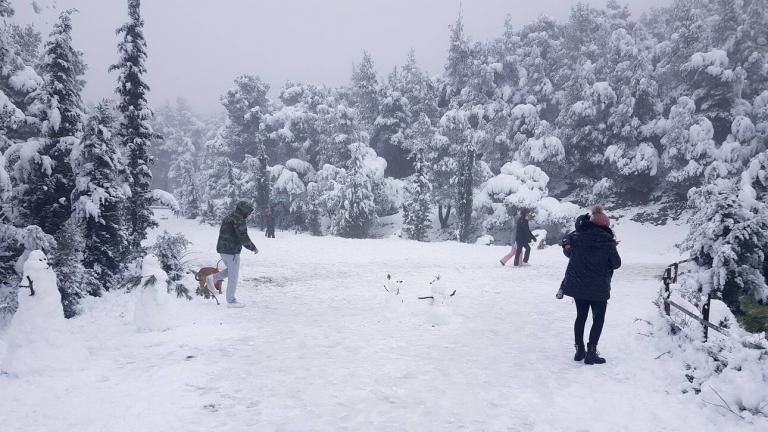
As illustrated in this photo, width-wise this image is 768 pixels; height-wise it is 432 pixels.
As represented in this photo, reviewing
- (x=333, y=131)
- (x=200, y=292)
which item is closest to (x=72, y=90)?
(x=200, y=292)

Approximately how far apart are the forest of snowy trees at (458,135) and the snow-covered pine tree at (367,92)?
19 centimetres

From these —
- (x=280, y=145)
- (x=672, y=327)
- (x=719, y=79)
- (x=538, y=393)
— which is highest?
(x=719, y=79)

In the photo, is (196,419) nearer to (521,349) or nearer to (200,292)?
(521,349)

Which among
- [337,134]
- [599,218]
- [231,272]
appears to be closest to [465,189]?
[337,134]

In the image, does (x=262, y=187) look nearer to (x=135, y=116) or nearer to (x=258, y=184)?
(x=258, y=184)

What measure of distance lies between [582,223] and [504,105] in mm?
35598

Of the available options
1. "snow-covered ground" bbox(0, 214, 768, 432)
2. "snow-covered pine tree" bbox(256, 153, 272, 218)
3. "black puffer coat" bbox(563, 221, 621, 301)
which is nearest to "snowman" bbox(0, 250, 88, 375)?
"snow-covered ground" bbox(0, 214, 768, 432)

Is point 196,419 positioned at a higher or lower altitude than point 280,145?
lower

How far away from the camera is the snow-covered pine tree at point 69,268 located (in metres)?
8.54

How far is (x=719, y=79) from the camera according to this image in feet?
102

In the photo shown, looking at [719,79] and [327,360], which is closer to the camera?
[327,360]

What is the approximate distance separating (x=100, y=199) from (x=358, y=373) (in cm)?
834

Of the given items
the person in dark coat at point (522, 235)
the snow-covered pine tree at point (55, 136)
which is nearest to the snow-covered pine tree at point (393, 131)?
the person in dark coat at point (522, 235)

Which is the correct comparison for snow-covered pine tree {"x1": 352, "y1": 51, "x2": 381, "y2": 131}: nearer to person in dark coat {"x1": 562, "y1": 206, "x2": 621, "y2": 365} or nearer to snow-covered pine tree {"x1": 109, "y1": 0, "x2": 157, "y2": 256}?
snow-covered pine tree {"x1": 109, "y1": 0, "x2": 157, "y2": 256}
